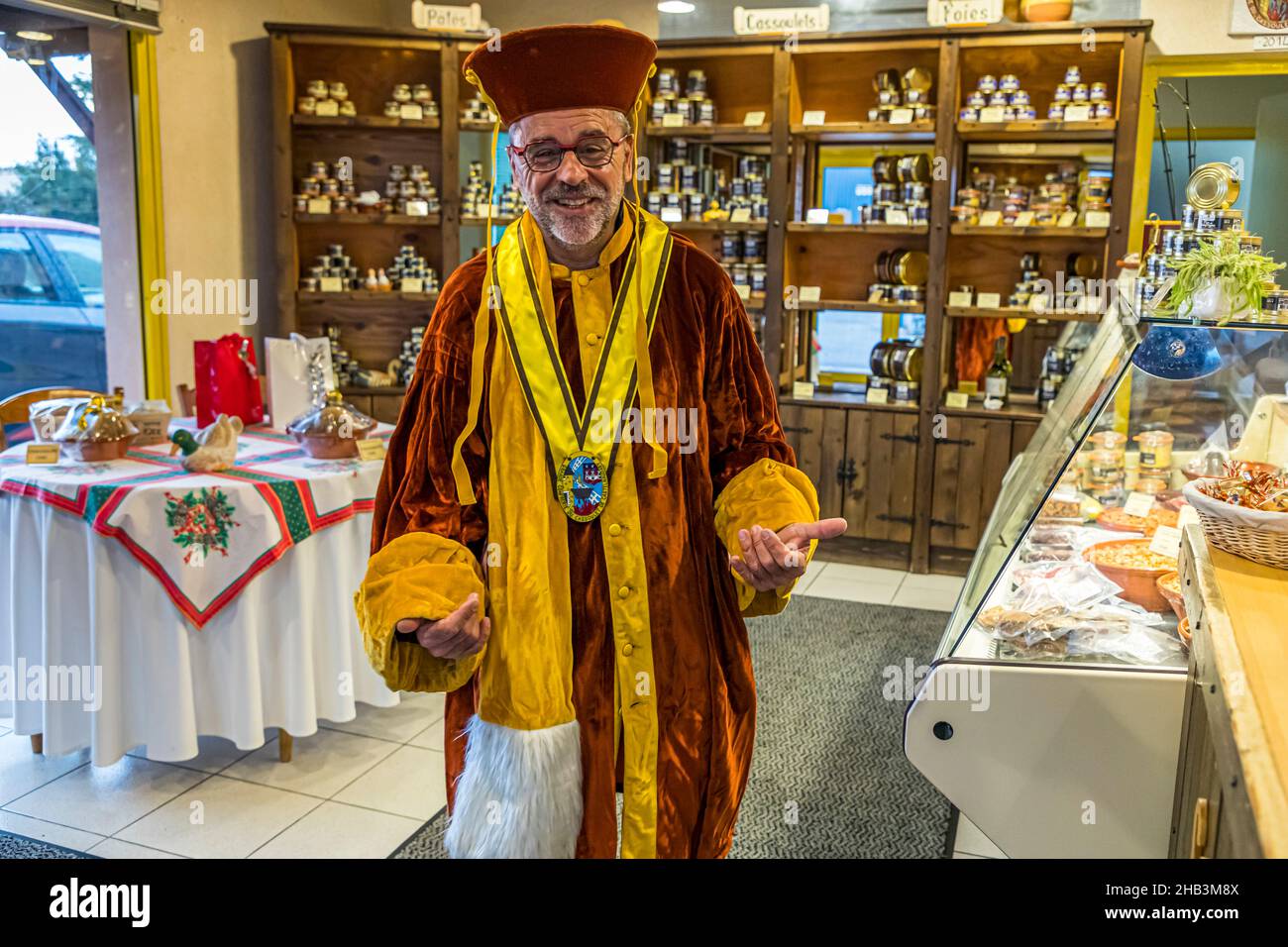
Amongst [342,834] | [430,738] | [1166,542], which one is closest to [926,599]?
[1166,542]

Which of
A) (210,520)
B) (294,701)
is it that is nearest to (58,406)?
(210,520)

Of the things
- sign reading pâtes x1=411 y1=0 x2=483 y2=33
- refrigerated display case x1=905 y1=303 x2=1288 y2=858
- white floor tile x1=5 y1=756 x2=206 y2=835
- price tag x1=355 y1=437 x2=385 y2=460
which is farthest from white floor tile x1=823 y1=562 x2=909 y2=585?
sign reading pâtes x1=411 y1=0 x2=483 y2=33

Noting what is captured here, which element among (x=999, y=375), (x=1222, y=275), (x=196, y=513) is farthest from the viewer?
(x=999, y=375)

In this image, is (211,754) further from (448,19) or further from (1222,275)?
(448,19)

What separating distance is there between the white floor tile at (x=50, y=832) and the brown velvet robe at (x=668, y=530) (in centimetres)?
157

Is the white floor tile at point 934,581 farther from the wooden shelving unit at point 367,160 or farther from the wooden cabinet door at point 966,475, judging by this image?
the wooden shelving unit at point 367,160

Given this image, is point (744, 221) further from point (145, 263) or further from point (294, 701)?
point (294, 701)

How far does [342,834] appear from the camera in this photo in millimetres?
2832

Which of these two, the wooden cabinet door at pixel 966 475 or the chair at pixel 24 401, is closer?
the chair at pixel 24 401

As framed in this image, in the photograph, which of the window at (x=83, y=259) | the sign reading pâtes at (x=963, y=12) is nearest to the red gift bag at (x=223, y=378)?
the window at (x=83, y=259)

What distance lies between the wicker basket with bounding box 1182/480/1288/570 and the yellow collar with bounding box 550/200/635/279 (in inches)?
37.5

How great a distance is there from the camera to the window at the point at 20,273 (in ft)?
14.9

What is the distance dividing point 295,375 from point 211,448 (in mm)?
602

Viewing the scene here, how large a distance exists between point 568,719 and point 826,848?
1431 millimetres
